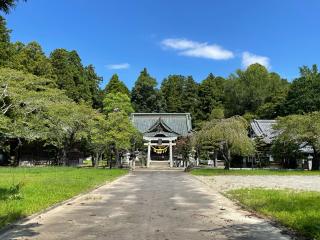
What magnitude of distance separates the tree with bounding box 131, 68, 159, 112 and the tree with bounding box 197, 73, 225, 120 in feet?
27.7

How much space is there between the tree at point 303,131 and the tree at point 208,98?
114 ft

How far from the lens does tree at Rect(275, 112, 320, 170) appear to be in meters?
39.7

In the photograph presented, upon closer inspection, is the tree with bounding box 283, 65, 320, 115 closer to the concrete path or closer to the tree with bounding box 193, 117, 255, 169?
the tree with bounding box 193, 117, 255, 169

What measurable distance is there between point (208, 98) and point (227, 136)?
40.5 m

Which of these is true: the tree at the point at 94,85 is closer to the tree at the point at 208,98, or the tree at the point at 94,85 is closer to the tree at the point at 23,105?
the tree at the point at 208,98

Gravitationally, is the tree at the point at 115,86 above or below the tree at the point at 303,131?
above

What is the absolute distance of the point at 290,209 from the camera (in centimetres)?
1149

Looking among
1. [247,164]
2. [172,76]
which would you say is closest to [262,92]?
[172,76]

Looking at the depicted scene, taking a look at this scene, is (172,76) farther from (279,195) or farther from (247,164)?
(279,195)

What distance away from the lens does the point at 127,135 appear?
131ft

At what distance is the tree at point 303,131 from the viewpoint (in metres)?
39.7

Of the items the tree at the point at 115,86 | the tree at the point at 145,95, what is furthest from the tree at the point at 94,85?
the tree at the point at 145,95

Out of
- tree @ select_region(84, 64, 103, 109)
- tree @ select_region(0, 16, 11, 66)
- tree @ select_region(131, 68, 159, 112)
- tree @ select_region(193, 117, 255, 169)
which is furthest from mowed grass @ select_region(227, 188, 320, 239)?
tree @ select_region(131, 68, 159, 112)

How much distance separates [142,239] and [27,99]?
Answer: 29163 mm
